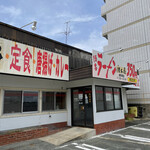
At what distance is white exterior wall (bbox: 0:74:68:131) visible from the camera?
6742 millimetres

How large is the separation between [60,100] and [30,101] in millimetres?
2155

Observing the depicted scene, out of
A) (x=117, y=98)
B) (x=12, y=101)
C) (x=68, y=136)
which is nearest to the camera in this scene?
(x=68, y=136)

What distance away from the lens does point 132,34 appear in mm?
18328

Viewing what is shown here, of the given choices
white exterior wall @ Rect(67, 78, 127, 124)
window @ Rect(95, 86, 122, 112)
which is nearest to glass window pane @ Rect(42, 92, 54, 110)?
white exterior wall @ Rect(67, 78, 127, 124)

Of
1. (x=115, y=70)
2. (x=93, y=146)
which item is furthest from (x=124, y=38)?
(x=93, y=146)

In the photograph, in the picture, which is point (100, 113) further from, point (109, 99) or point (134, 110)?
point (134, 110)

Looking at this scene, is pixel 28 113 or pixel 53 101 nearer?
pixel 28 113

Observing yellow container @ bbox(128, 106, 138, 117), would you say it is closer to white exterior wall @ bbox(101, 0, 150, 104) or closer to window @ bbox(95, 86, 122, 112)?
white exterior wall @ bbox(101, 0, 150, 104)

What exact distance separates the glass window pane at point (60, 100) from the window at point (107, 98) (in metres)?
2.37

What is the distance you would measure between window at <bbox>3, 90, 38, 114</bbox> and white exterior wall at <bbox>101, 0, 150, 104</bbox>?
13.3m

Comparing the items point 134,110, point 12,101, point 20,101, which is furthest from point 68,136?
point 134,110

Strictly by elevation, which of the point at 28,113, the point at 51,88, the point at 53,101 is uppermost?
the point at 51,88

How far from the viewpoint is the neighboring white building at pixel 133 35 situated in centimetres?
1669

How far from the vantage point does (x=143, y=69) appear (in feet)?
55.2
